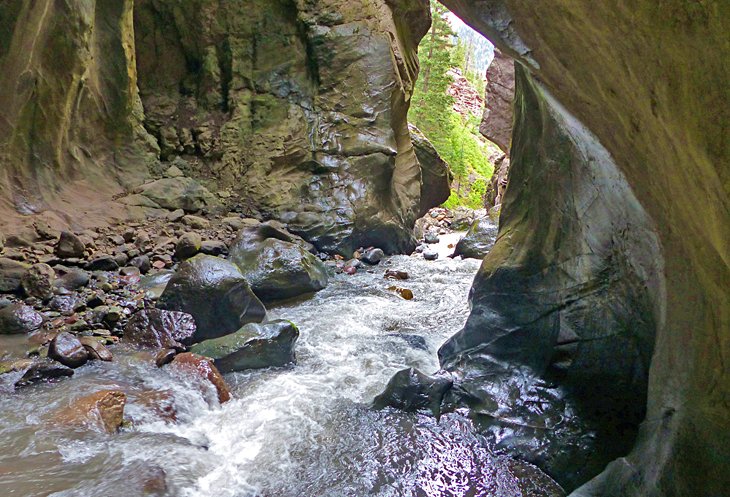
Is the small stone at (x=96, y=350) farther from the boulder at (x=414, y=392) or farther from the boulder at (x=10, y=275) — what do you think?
the boulder at (x=414, y=392)

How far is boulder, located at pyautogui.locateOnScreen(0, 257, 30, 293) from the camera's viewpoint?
17.6 ft

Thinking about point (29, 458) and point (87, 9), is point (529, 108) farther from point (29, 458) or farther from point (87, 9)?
point (87, 9)

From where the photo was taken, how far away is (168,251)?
7.43 m

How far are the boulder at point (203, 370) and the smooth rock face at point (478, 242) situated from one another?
308 inches

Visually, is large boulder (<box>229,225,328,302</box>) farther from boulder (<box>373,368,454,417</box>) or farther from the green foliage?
the green foliage

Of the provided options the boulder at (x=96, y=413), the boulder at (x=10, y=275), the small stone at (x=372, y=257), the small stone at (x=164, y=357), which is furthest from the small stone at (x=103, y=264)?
the small stone at (x=372, y=257)

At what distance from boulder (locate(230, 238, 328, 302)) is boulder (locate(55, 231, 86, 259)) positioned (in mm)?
1975

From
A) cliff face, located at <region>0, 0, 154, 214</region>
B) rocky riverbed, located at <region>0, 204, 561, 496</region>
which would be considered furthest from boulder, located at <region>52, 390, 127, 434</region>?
cliff face, located at <region>0, 0, 154, 214</region>

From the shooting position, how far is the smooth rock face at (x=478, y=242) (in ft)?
37.5

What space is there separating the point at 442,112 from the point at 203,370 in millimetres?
26537

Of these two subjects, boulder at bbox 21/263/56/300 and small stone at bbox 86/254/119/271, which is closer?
boulder at bbox 21/263/56/300

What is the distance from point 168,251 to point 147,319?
2.48 metres

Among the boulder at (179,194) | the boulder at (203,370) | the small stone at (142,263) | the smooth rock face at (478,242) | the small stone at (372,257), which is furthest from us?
the smooth rock face at (478,242)

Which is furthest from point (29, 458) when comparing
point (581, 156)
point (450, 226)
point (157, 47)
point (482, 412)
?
point (450, 226)
